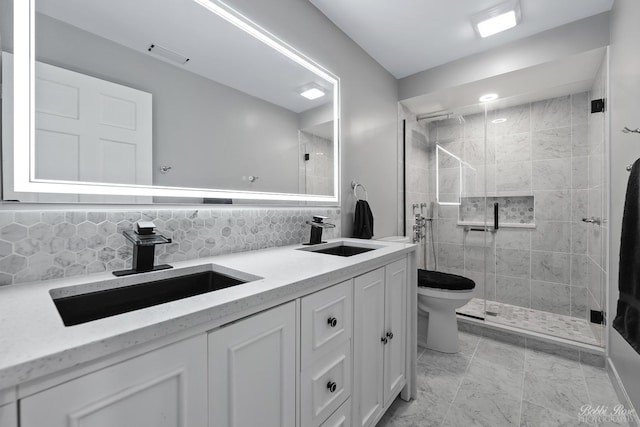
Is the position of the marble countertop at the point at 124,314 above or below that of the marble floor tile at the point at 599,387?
above

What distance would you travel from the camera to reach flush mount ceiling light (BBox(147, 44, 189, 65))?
1112 millimetres

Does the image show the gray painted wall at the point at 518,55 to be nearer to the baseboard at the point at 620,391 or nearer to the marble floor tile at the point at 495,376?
the baseboard at the point at 620,391

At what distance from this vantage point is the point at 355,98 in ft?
7.27

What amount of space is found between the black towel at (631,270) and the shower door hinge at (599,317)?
117 cm

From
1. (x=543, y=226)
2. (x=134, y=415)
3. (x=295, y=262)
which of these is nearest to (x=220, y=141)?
(x=295, y=262)

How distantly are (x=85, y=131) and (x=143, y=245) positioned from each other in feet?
1.43

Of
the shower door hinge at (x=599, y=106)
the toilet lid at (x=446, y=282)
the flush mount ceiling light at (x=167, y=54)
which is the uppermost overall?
the shower door hinge at (x=599, y=106)

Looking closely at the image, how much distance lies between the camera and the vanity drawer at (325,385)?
35.5 inches

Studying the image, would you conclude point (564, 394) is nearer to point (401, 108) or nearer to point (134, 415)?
point (134, 415)

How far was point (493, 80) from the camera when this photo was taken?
92.3 inches

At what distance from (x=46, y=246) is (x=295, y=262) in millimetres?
789

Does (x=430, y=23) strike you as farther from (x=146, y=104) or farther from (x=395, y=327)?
(x=395, y=327)

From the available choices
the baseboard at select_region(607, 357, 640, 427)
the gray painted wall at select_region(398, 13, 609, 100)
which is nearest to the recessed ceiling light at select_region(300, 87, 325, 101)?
the gray painted wall at select_region(398, 13, 609, 100)

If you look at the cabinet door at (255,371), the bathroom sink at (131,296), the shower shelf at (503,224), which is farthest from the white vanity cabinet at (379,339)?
the shower shelf at (503,224)
